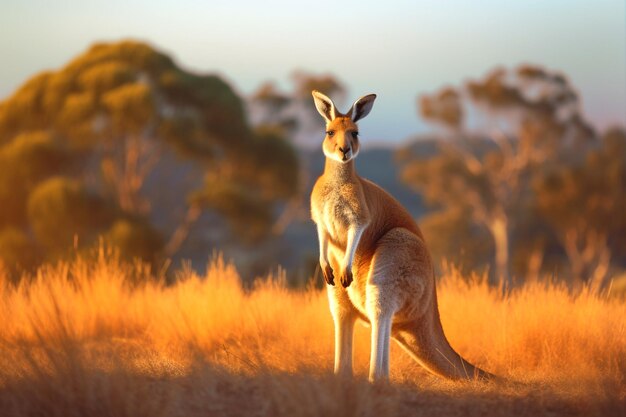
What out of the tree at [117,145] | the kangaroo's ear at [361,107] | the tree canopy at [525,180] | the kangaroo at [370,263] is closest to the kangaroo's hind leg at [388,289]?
the kangaroo at [370,263]

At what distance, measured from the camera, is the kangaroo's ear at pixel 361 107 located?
5984 millimetres

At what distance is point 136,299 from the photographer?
928 cm

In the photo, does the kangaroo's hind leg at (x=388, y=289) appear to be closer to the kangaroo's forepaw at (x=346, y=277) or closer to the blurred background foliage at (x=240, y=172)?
the kangaroo's forepaw at (x=346, y=277)

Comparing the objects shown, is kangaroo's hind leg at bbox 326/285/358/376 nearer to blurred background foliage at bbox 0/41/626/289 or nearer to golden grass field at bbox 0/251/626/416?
golden grass field at bbox 0/251/626/416

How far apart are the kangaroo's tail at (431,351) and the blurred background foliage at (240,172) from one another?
11768 mm

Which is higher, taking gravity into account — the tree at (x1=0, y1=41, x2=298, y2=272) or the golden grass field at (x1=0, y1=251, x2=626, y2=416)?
the tree at (x1=0, y1=41, x2=298, y2=272)

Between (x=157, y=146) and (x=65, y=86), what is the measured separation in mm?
2824

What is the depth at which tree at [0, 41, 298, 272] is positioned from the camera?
21703 mm

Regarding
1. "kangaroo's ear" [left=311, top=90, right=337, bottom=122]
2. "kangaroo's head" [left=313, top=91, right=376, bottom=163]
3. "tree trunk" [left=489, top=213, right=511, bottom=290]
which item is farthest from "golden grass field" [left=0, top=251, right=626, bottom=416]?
"tree trunk" [left=489, top=213, right=511, bottom=290]

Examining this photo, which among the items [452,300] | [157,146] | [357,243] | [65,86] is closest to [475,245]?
[157,146]

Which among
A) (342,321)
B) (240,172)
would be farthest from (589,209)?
(342,321)

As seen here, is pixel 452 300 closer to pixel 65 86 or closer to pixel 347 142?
pixel 347 142

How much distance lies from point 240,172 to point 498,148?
10.7m

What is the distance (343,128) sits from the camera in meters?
5.83
